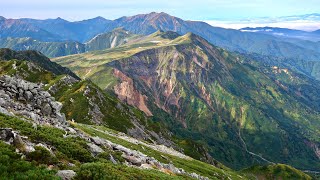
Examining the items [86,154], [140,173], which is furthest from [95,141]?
[140,173]

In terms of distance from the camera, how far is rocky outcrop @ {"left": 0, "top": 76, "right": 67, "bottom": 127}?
5844 cm

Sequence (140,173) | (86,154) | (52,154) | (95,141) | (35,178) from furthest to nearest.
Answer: (95,141)
(86,154)
(140,173)
(52,154)
(35,178)

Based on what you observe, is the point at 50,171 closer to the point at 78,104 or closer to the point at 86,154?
the point at 86,154

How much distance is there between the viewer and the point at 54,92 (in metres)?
199

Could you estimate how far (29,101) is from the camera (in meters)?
66.9

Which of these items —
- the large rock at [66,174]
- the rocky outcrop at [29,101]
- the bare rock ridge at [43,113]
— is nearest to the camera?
the large rock at [66,174]

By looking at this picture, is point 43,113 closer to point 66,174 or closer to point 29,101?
point 29,101

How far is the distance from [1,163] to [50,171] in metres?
4.13

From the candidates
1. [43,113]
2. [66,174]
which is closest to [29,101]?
[43,113]

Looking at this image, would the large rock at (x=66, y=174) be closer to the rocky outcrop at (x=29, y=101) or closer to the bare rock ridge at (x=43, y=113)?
the bare rock ridge at (x=43, y=113)

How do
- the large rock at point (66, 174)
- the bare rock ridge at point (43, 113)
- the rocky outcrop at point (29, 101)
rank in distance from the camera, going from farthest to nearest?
the rocky outcrop at point (29, 101)
the bare rock ridge at point (43, 113)
the large rock at point (66, 174)

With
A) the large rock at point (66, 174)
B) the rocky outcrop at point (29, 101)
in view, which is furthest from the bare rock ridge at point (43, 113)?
the large rock at point (66, 174)

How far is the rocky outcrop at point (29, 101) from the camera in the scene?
58.4 metres

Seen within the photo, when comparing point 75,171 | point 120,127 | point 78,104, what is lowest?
point 120,127
